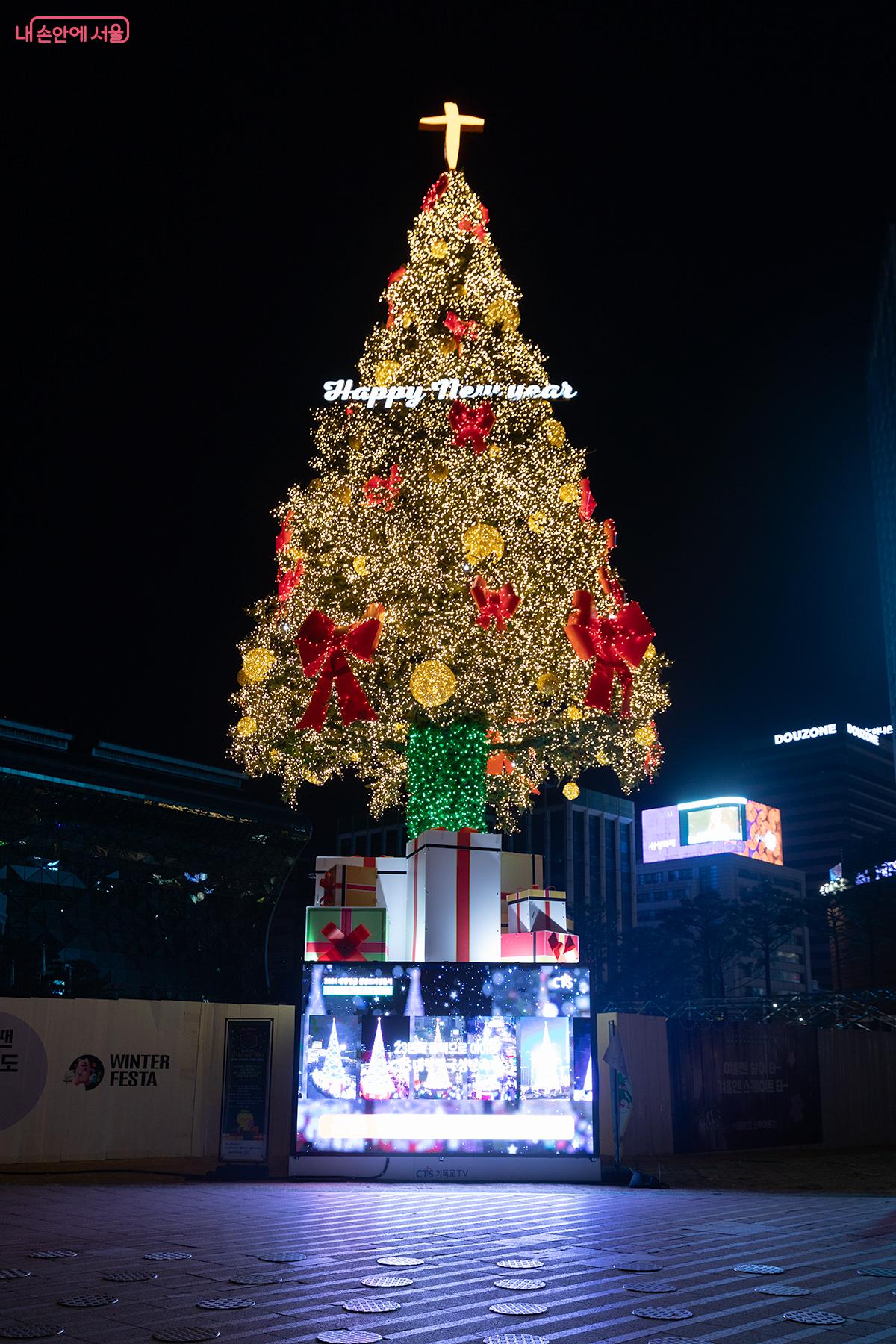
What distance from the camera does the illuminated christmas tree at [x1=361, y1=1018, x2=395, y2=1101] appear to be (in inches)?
568

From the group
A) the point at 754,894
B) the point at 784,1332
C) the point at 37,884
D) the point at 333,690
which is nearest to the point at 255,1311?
the point at 784,1332

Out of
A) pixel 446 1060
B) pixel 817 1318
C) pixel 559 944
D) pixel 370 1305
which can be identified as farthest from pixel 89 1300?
pixel 559 944

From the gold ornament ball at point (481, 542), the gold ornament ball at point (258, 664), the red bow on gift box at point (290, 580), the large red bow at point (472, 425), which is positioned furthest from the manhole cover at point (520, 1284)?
the large red bow at point (472, 425)

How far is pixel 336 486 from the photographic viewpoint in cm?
1855

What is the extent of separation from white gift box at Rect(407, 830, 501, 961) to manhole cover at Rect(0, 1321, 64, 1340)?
10.1m

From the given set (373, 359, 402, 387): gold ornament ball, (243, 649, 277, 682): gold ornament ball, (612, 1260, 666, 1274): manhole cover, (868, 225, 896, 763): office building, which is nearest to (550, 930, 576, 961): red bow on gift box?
(243, 649, 277, 682): gold ornament ball

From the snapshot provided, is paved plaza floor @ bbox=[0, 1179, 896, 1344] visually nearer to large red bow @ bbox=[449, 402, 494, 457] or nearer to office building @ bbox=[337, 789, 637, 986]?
large red bow @ bbox=[449, 402, 494, 457]

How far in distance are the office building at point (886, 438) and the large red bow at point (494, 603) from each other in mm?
64391

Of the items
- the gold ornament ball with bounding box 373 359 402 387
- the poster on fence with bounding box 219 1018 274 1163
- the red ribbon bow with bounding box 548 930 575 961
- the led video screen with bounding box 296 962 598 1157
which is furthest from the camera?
the gold ornament ball with bounding box 373 359 402 387

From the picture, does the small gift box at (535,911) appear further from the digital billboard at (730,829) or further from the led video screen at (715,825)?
the led video screen at (715,825)

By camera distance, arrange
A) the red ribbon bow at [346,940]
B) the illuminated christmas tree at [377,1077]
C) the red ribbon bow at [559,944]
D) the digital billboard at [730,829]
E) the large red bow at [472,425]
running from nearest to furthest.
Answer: the illuminated christmas tree at [377,1077] → the red ribbon bow at [346,940] → the red ribbon bow at [559,944] → the large red bow at [472,425] → the digital billboard at [730,829]

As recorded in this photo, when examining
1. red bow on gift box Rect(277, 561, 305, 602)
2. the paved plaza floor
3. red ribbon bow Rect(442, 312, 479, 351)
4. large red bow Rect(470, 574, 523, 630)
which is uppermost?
red ribbon bow Rect(442, 312, 479, 351)

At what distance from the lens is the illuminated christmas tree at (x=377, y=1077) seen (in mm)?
14430

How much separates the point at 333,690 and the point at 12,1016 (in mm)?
6564
